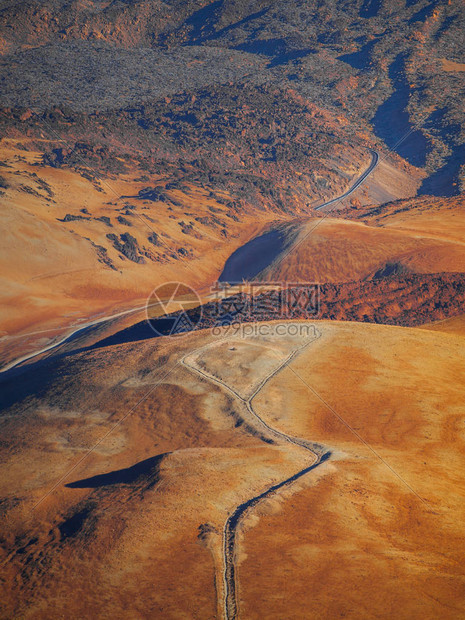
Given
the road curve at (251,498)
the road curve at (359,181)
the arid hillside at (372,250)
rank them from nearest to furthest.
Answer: the road curve at (251,498) → the arid hillside at (372,250) → the road curve at (359,181)

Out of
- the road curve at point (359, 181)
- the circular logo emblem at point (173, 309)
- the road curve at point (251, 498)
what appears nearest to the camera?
the road curve at point (251, 498)

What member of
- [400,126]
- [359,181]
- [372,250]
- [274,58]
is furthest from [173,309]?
[274,58]

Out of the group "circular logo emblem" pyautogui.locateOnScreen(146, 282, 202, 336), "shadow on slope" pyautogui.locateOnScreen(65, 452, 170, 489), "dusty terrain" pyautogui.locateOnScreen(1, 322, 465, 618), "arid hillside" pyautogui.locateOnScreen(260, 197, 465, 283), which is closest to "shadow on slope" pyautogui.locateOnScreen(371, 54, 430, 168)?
"arid hillside" pyautogui.locateOnScreen(260, 197, 465, 283)

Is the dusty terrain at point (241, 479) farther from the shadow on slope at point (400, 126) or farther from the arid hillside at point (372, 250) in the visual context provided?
the shadow on slope at point (400, 126)

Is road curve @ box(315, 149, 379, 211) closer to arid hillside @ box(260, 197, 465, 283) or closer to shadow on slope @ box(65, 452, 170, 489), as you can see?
arid hillside @ box(260, 197, 465, 283)

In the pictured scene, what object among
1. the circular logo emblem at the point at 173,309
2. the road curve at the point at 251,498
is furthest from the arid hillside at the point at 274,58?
the road curve at the point at 251,498

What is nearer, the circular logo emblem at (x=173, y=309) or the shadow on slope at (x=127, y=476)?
the shadow on slope at (x=127, y=476)

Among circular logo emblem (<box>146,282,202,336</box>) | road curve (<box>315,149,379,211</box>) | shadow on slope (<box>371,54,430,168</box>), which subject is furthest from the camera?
shadow on slope (<box>371,54,430,168</box>)

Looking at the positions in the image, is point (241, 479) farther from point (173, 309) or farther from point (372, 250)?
point (372, 250)
